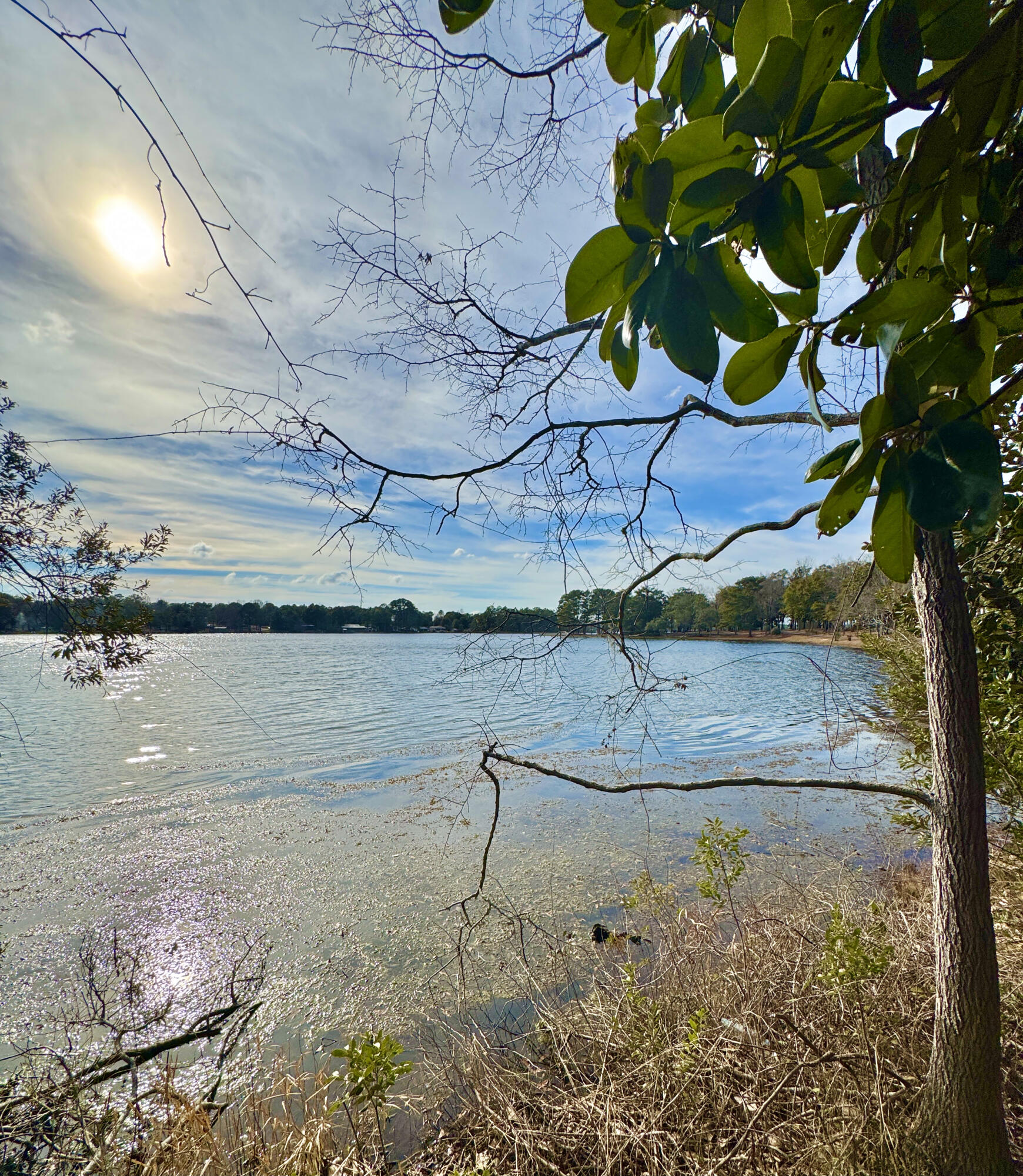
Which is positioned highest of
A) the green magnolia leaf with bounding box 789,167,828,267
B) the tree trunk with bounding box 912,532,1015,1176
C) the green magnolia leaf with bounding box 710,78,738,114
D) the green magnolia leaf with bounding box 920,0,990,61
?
the green magnolia leaf with bounding box 920,0,990,61

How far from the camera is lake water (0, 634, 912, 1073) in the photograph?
12.1ft

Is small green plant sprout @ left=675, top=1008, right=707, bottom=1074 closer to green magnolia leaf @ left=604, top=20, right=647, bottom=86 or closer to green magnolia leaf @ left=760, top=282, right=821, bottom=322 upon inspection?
green magnolia leaf @ left=760, top=282, right=821, bottom=322

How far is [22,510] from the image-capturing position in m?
3.13

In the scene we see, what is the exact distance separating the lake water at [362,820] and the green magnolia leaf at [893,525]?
91 centimetres

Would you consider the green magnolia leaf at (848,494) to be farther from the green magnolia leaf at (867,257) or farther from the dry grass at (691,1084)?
the dry grass at (691,1084)

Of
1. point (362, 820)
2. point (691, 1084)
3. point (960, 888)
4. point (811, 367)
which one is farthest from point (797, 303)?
point (362, 820)

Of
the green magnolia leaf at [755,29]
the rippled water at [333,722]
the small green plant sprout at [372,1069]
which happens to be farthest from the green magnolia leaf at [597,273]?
the small green plant sprout at [372,1069]

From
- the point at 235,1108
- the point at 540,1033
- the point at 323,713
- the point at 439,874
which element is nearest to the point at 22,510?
the point at 235,1108

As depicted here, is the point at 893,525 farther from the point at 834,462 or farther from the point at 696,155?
the point at 696,155

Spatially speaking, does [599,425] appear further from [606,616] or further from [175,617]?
[175,617]

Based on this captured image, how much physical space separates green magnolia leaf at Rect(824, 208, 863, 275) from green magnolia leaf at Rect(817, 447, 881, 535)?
0.16 m

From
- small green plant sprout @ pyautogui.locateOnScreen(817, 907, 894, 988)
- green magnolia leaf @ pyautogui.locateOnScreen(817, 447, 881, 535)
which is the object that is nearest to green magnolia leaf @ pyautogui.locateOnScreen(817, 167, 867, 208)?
green magnolia leaf @ pyautogui.locateOnScreen(817, 447, 881, 535)

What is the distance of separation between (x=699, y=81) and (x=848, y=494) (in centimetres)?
38

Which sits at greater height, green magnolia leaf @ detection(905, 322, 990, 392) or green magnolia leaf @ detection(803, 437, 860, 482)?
green magnolia leaf @ detection(905, 322, 990, 392)
